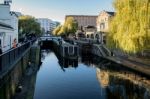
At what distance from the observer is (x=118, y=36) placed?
2255 cm

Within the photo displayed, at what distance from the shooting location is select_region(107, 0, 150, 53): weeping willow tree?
19.3m

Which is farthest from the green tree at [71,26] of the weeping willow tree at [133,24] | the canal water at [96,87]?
the weeping willow tree at [133,24]

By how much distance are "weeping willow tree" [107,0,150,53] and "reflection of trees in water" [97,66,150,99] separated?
4.00 metres

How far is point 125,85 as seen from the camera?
26.0 m

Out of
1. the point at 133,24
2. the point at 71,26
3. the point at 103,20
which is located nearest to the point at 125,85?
the point at 133,24

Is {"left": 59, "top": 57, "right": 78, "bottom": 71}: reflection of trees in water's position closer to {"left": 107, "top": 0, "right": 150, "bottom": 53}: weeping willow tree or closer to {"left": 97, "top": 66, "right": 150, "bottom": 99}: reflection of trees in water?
{"left": 97, "top": 66, "right": 150, "bottom": 99}: reflection of trees in water

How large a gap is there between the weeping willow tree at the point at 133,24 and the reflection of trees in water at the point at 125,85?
400 cm

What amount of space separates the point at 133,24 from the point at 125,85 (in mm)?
8130

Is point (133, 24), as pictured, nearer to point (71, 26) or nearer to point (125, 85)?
point (125, 85)

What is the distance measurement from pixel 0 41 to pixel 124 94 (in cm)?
1489

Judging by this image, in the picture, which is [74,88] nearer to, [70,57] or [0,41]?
[0,41]

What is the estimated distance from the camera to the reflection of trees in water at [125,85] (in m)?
22.4

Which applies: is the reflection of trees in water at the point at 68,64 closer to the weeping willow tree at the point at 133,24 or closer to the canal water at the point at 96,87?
the canal water at the point at 96,87

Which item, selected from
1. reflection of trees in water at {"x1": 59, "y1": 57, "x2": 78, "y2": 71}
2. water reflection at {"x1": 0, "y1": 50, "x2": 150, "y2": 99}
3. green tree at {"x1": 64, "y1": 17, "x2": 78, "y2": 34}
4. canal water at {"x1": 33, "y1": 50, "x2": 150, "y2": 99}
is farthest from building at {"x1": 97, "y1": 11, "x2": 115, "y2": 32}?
water reflection at {"x1": 0, "y1": 50, "x2": 150, "y2": 99}
